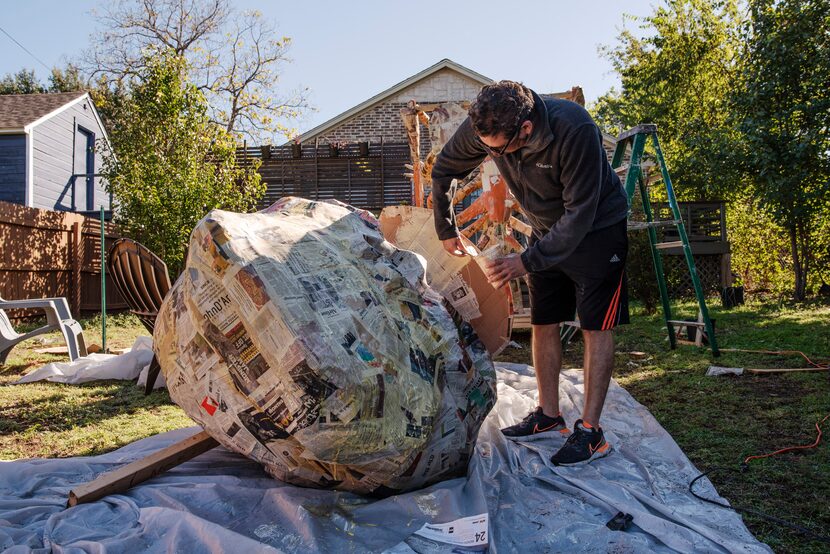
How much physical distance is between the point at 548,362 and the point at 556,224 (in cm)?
75

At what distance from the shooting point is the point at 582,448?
257cm

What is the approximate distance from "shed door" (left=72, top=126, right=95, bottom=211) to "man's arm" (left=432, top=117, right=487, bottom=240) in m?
18.8

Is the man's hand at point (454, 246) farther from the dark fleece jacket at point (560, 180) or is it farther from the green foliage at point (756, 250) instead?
the green foliage at point (756, 250)

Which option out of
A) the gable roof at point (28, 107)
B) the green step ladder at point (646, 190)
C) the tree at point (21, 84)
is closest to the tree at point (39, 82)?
the tree at point (21, 84)

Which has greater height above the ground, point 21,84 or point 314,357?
point 21,84

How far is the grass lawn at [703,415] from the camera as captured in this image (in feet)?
7.39

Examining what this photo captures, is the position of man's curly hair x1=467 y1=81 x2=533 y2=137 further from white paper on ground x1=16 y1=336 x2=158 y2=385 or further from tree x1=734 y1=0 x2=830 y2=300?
tree x1=734 y1=0 x2=830 y2=300

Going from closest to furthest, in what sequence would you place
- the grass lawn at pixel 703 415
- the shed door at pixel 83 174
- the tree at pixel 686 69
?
the grass lawn at pixel 703 415 < the tree at pixel 686 69 < the shed door at pixel 83 174

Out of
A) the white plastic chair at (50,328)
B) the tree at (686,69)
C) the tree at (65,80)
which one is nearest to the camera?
the white plastic chair at (50,328)

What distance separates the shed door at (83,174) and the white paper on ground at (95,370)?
1593 cm

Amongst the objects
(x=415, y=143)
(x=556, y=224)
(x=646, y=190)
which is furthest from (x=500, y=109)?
(x=415, y=143)

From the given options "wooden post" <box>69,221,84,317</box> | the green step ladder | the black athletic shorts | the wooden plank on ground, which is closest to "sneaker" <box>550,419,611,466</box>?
the black athletic shorts

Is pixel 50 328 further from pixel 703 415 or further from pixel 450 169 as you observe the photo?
pixel 703 415

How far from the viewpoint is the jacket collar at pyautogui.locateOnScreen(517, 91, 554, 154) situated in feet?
8.27
